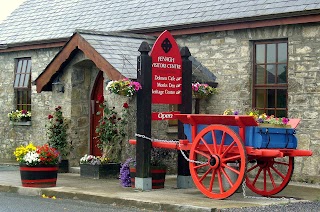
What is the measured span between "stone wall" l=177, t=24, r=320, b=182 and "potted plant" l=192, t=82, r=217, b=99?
0.27m

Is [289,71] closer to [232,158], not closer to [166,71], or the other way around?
[166,71]

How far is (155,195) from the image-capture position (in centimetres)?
1234

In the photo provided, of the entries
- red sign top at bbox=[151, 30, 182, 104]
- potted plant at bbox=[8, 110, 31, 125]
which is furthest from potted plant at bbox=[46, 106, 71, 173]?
red sign top at bbox=[151, 30, 182, 104]

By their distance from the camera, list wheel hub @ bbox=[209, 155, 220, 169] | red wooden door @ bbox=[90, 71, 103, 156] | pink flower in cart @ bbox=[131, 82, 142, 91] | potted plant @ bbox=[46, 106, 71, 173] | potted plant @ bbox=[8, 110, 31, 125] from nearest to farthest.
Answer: wheel hub @ bbox=[209, 155, 220, 169], pink flower in cart @ bbox=[131, 82, 142, 91], potted plant @ bbox=[46, 106, 71, 173], red wooden door @ bbox=[90, 71, 103, 156], potted plant @ bbox=[8, 110, 31, 125]

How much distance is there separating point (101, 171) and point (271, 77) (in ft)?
13.9

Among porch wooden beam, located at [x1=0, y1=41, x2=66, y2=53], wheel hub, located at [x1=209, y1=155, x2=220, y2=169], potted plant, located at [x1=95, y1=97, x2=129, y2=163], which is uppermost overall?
porch wooden beam, located at [x1=0, y1=41, x2=66, y2=53]

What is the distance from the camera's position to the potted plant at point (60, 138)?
17203mm

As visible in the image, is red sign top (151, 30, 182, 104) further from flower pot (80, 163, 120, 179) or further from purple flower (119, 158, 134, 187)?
flower pot (80, 163, 120, 179)

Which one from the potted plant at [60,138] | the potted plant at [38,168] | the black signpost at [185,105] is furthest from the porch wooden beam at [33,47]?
the black signpost at [185,105]

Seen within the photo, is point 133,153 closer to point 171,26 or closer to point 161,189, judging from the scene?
point 161,189

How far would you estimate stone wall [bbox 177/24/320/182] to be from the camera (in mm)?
14953

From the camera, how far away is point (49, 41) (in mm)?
20656

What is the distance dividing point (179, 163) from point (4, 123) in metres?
10.4

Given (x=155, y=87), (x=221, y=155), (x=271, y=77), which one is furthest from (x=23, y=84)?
(x=221, y=155)
